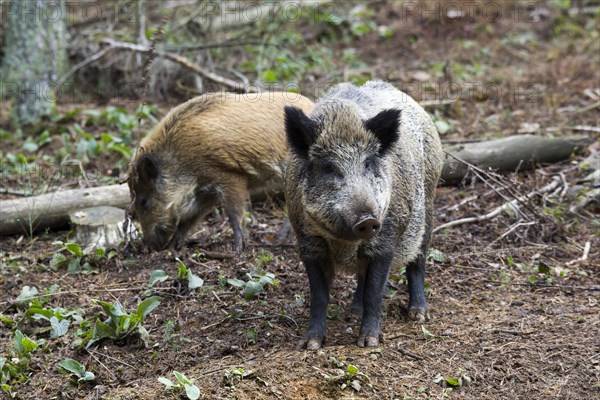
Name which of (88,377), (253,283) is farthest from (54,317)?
(253,283)

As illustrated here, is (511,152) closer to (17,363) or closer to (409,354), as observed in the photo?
(409,354)

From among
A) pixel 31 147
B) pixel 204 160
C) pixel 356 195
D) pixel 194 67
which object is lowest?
pixel 31 147

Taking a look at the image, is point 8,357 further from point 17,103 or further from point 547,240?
point 17,103

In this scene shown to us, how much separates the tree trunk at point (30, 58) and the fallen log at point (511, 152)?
203 inches

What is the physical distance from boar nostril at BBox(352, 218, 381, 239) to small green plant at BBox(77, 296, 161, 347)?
1.55 meters

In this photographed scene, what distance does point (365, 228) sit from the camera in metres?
4.28

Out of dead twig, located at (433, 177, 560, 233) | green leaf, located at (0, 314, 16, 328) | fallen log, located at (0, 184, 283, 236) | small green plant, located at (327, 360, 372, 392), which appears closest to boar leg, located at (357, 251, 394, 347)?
small green plant, located at (327, 360, 372, 392)

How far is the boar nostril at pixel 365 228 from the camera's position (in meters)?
4.25

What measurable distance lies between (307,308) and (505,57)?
8411 mm

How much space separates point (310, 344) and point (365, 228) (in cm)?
91

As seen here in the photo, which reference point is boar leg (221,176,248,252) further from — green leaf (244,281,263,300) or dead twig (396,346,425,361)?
dead twig (396,346,425,361)

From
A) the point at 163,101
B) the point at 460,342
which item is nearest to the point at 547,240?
the point at 460,342

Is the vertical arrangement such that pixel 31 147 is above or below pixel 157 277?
below

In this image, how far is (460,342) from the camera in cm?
507
